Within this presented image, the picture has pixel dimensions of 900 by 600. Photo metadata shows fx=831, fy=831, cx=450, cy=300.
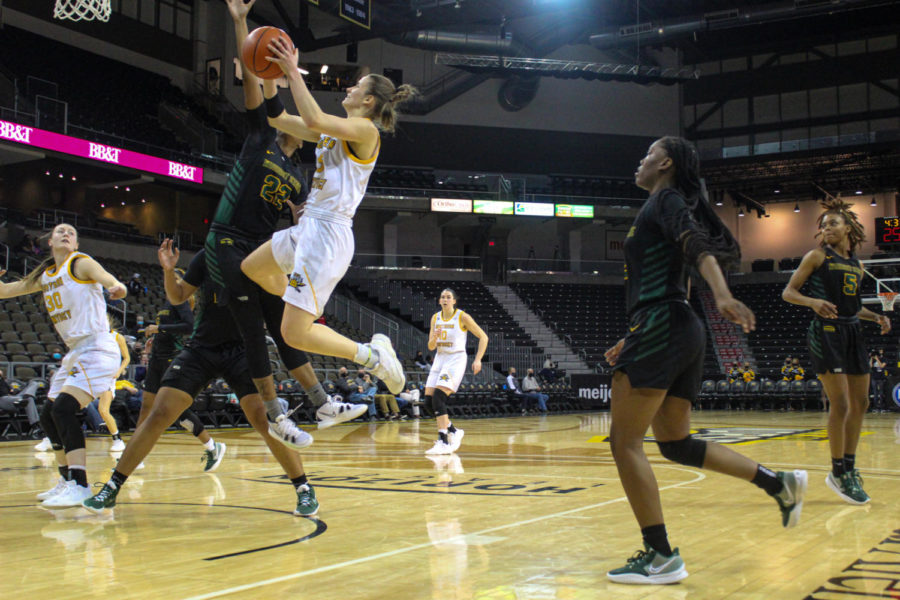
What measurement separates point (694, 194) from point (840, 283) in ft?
9.71

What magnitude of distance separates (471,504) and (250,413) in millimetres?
1530

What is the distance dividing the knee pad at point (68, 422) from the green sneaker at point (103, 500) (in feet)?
2.00

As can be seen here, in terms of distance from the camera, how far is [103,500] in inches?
193

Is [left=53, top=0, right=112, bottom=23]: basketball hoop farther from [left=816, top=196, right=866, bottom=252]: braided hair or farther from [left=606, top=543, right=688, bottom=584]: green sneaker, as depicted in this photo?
[left=606, top=543, right=688, bottom=584]: green sneaker

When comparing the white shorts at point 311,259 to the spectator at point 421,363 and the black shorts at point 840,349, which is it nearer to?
the black shorts at point 840,349

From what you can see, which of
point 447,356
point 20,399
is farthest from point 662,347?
point 20,399

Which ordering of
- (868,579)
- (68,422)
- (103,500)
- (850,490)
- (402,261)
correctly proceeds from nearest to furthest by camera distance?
1. (868,579)
2. (103,500)
3. (850,490)
4. (68,422)
5. (402,261)

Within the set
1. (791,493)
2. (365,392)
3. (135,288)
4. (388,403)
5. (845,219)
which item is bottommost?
(388,403)

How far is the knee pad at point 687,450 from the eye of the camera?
3699 millimetres

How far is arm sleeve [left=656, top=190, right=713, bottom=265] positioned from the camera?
328 centimetres

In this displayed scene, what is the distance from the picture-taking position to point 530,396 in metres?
23.5

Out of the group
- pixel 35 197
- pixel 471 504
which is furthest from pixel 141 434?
pixel 35 197

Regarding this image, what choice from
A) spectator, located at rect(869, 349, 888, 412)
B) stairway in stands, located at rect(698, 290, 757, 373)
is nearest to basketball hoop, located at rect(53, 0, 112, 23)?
spectator, located at rect(869, 349, 888, 412)

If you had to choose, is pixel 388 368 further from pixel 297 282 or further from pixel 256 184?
pixel 256 184
